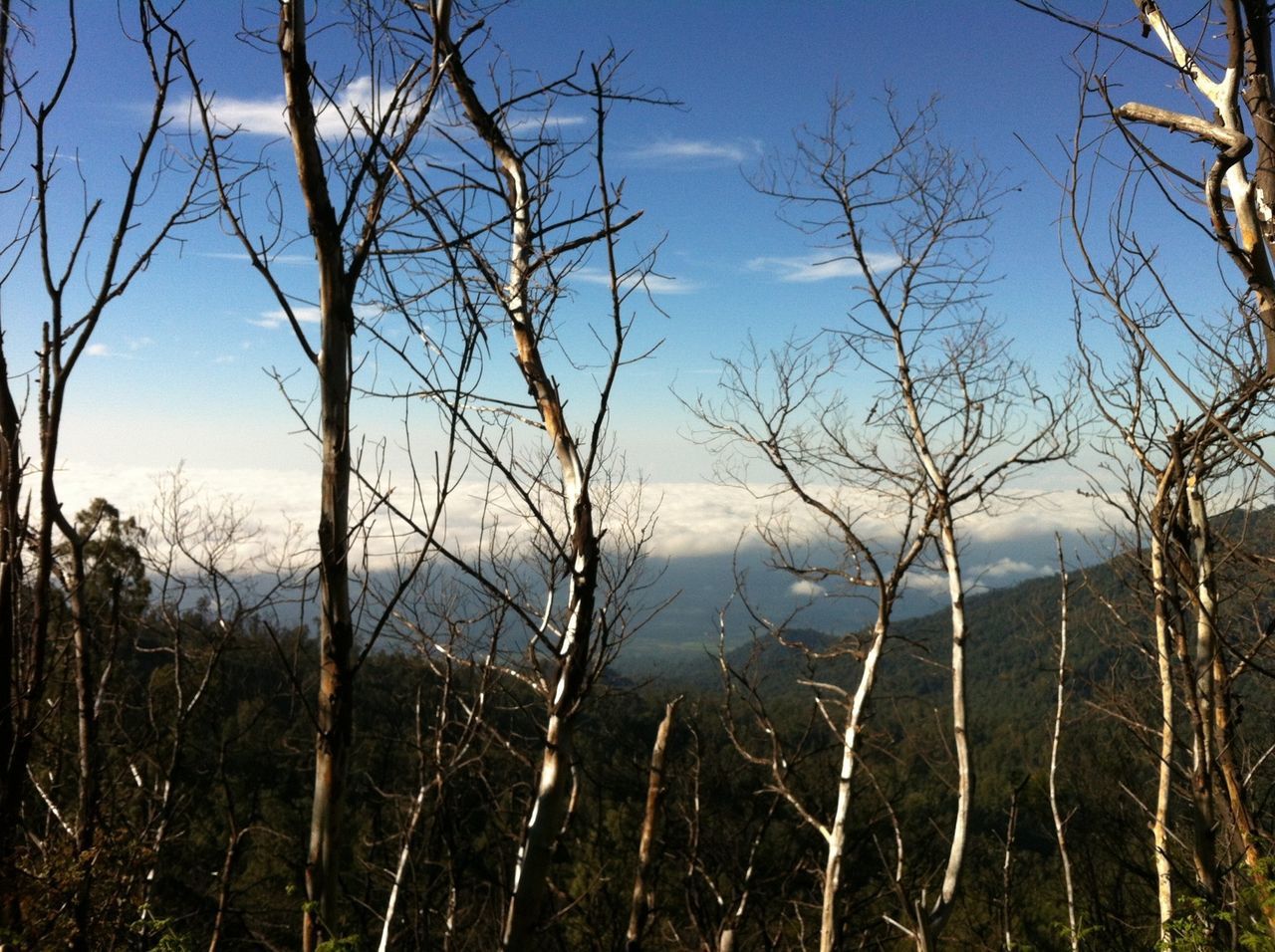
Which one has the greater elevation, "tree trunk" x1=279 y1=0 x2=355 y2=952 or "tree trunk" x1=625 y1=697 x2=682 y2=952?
"tree trunk" x1=279 y1=0 x2=355 y2=952

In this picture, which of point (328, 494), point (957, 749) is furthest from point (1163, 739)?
point (328, 494)

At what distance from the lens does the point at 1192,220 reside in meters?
1.58

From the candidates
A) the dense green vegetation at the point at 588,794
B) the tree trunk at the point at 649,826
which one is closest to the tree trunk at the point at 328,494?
the dense green vegetation at the point at 588,794

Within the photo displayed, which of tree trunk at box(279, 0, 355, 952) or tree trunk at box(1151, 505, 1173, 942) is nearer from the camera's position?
tree trunk at box(279, 0, 355, 952)

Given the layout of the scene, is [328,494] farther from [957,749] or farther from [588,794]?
[588,794]

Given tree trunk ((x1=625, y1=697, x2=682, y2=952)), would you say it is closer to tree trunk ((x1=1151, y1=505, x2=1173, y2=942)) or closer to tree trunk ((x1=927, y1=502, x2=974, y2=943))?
tree trunk ((x1=927, y1=502, x2=974, y2=943))

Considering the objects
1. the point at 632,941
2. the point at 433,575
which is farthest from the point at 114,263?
the point at 632,941

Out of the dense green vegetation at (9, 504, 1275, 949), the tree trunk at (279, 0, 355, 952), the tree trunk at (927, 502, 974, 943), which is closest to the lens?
the tree trunk at (279, 0, 355, 952)

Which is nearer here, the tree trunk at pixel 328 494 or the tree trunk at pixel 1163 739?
the tree trunk at pixel 328 494

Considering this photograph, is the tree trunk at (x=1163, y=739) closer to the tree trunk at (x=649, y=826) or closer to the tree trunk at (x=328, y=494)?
the tree trunk at (x=649, y=826)

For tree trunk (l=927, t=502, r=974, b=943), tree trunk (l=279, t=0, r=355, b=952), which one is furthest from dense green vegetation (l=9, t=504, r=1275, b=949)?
tree trunk (l=927, t=502, r=974, b=943)

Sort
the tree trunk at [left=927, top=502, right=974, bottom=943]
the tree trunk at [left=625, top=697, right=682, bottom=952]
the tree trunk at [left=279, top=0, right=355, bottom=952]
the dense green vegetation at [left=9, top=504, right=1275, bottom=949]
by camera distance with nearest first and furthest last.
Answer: the tree trunk at [left=279, top=0, right=355, bottom=952], the tree trunk at [left=625, top=697, right=682, bottom=952], the dense green vegetation at [left=9, top=504, right=1275, bottom=949], the tree trunk at [left=927, top=502, right=974, bottom=943]

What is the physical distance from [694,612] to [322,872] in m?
150

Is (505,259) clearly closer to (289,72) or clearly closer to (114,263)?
(289,72)
